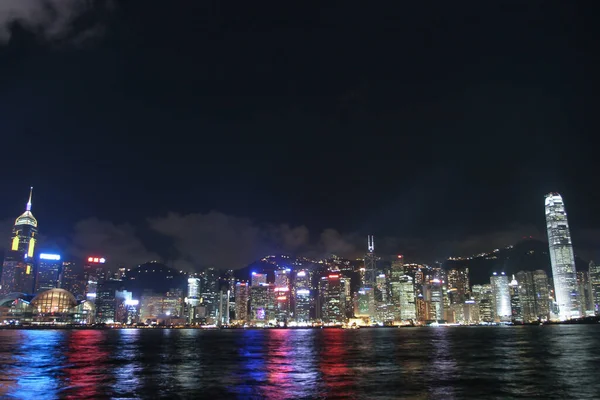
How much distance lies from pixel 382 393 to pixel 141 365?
121 feet

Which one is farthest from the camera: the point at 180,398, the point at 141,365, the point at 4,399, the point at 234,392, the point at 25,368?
the point at 141,365

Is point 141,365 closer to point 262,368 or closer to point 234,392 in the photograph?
point 262,368

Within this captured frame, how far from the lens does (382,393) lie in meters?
37.0

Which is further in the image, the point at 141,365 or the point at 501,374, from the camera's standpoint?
the point at 141,365

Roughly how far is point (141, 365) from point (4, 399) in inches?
1147

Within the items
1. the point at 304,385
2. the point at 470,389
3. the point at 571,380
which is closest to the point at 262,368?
the point at 304,385

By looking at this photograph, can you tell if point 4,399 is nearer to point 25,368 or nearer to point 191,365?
point 25,368

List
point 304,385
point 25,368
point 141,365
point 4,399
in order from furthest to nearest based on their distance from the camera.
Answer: point 141,365 → point 25,368 → point 304,385 → point 4,399

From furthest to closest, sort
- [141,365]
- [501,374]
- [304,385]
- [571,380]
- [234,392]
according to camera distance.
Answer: [141,365]
[501,374]
[571,380]
[304,385]
[234,392]

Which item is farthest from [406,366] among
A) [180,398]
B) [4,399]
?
[4,399]

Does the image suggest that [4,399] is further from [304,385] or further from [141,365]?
[141,365]

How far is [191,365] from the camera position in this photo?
2436 inches

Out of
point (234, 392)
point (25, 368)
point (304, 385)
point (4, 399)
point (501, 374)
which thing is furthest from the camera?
point (25, 368)

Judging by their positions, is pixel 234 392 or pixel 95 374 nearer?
pixel 234 392
